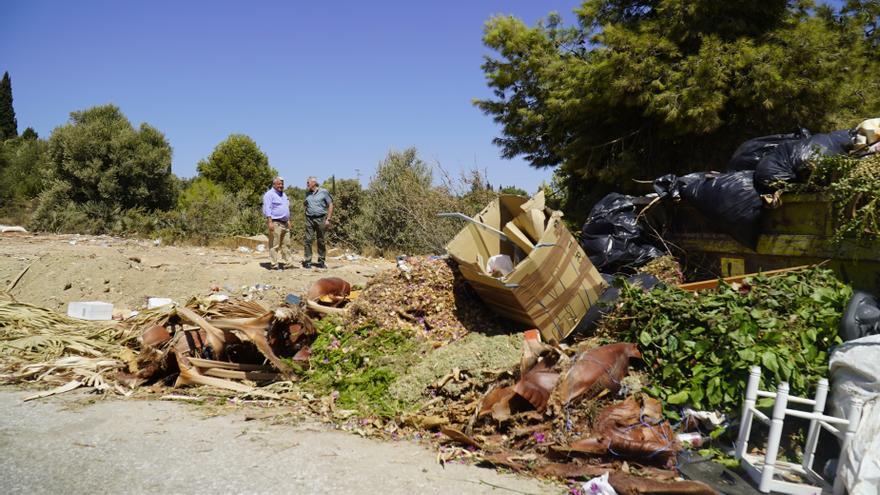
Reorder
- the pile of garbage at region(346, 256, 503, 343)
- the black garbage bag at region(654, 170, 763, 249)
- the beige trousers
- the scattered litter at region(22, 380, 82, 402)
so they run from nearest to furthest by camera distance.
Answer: the scattered litter at region(22, 380, 82, 402) < the black garbage bag at region(654, 170, 763, 249) < the pile of garbage at region(346, 256, 503, 343) < the beige trousers

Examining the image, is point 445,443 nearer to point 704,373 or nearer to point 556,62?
point 704,373

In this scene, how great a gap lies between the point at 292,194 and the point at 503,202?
2060 centimetres

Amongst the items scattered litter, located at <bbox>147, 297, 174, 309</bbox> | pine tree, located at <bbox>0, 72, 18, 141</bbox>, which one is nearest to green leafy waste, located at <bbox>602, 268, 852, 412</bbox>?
scattered litter, located at <bbox>147, 297, 174, 309</bbox>

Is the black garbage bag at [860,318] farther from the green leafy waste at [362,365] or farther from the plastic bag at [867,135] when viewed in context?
the green leafy waste at [362,365]

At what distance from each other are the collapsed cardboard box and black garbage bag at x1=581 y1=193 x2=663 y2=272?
2.33 ft

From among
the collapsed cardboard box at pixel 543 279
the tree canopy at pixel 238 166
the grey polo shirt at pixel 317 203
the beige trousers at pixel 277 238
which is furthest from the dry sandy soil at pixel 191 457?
the tree canopy at pixel 238 166

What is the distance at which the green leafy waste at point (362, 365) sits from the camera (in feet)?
13.8

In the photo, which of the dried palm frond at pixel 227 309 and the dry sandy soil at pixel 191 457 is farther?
the dried palm frond at pixel 227 309

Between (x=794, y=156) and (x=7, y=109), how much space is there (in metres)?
48.6

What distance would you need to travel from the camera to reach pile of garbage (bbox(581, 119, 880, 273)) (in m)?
4.40

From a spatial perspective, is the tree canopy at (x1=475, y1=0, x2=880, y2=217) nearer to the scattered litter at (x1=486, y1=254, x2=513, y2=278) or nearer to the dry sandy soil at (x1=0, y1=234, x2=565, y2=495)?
the scattered litter at (x1=486, y1=254, x2=513, y2=278)

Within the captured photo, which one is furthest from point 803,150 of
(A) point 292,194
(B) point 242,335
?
(A) point 292,194

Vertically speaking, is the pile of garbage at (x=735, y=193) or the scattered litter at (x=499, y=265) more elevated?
the pile of garbage at (x=735, y=193)

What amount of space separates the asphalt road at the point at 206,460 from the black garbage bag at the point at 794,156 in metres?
3.18
